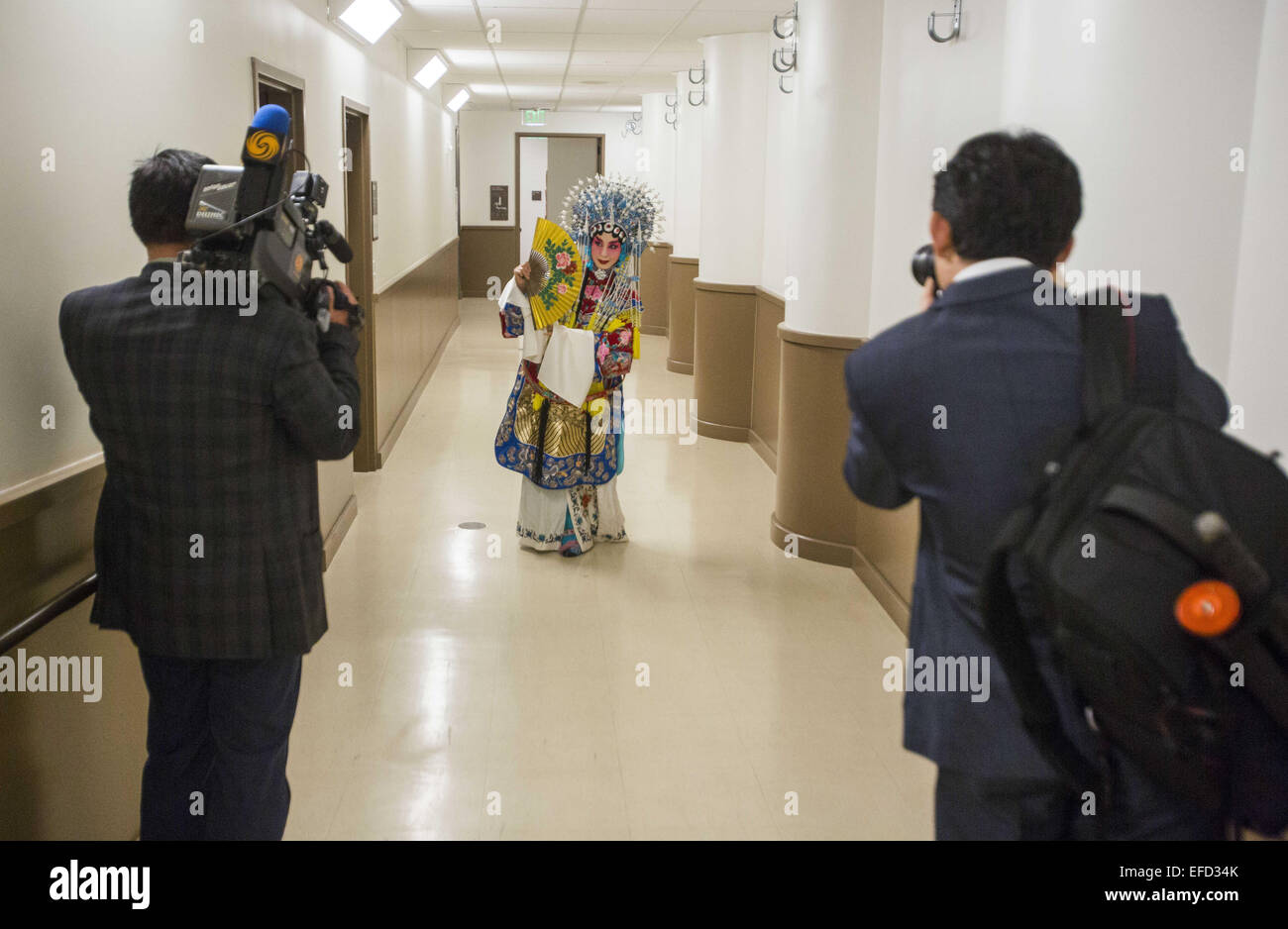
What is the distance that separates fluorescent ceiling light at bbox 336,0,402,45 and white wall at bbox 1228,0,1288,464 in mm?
4449

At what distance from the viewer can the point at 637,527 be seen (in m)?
5.56

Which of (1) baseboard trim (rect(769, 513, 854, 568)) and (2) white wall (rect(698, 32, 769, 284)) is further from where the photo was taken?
(2) white wall (rect(698, 32, 769, 284))

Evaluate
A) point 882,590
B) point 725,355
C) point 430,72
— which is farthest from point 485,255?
point 882,590

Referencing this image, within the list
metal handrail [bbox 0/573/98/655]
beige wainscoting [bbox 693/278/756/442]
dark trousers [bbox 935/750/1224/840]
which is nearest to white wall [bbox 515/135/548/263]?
beige wainscoting [bbox 693/278/756/442]

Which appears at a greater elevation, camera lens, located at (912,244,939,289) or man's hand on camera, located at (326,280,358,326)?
camera lens, located at (912,244,939,289)

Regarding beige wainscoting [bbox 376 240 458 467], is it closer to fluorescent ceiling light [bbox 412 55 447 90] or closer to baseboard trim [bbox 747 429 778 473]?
fluorescent ceiling light [bbox 412 55 447 90]

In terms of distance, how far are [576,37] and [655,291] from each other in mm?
4927

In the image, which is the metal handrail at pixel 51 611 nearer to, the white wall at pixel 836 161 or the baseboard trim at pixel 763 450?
the white wall at pixel 836 161

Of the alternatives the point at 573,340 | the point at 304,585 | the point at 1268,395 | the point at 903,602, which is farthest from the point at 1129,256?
the point at 573,340

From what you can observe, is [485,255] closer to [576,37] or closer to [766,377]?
[576,37]

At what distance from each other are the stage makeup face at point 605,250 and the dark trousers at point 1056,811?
3.63 metres

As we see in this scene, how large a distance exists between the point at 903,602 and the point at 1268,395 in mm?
2244

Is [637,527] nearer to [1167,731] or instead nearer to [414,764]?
[414,764]

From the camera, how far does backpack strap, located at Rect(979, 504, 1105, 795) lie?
1472mm
